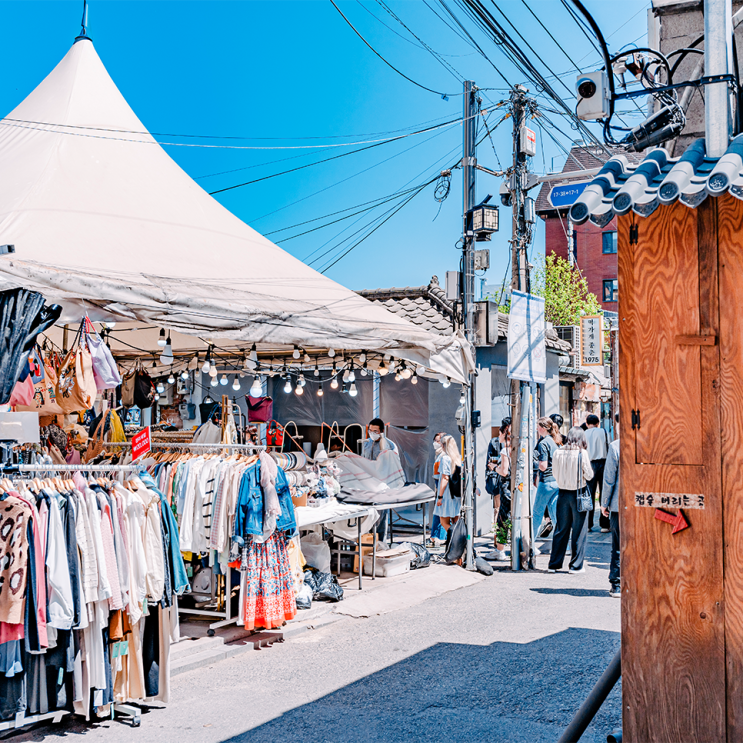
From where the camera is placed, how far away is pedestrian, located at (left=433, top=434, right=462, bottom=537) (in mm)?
10812

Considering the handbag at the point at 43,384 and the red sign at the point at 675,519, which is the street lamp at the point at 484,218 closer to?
the handbag at the point at 43,384

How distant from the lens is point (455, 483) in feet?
35.4

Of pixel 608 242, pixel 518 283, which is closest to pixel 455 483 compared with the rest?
pixel 518 283

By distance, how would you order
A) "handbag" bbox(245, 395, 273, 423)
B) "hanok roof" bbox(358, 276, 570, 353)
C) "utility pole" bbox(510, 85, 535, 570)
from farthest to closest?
"hanok roof" bbox(358, 276, 570, 353) → "handbag" bbox(245, 395, 273, 423) → "utility pole" bbox(510, 85, 535, 570)

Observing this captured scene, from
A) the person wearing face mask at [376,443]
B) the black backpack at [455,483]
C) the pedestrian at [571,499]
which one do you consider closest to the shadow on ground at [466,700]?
the pedestrian at [571,499]

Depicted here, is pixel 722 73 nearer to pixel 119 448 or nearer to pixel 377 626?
pixel 377 626

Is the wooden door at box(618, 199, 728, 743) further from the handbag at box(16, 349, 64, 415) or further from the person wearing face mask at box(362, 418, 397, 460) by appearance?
the person wearing face mask at box(362, 418, 397, 460)

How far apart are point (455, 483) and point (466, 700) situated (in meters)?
5.35

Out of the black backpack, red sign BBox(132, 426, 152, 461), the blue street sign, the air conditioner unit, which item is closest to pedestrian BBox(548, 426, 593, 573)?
the black backpack

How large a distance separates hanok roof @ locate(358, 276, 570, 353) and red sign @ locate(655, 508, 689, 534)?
34.0 ft

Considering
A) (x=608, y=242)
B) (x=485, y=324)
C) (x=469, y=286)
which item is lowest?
(x=485, y=324)

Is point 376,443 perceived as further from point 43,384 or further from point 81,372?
point 81,372

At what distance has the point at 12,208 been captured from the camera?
7023mm

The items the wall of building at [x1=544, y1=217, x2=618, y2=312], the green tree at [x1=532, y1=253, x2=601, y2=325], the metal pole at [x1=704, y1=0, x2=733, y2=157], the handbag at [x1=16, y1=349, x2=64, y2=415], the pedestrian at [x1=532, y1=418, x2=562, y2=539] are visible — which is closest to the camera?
the metal pole at [x1=704, y1=0, x2=733, y2=157]
